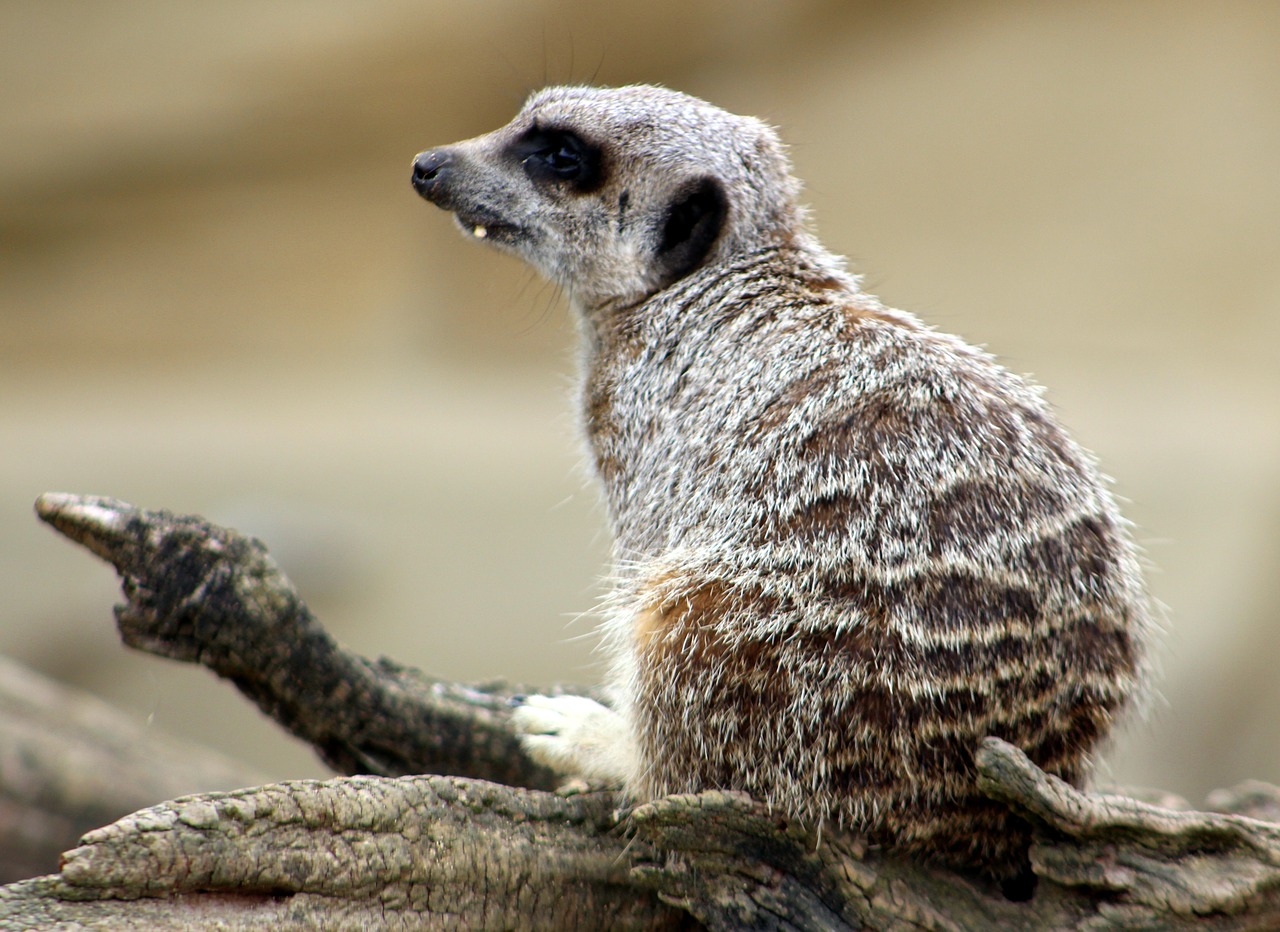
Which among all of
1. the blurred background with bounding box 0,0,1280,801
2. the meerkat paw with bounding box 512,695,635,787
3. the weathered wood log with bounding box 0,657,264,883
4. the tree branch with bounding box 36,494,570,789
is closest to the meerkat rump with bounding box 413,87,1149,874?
the meerkat paw with bounding box 512,695,635,787

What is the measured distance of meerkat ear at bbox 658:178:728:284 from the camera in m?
2.66

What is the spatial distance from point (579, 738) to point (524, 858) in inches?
16.5

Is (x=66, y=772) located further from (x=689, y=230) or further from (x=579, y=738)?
(x=689, y=230)

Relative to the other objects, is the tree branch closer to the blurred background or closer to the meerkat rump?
the meerkat rump

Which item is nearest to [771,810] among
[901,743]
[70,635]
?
[901,743]

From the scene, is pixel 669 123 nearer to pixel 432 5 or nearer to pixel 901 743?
pixel 901 743

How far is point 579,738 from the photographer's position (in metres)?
2.44

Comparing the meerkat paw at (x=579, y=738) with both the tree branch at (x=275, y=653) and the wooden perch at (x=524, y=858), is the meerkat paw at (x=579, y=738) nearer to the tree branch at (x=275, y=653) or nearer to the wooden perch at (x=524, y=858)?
the wooden perch at (x=524, y=858)

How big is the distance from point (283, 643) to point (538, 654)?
170 inches

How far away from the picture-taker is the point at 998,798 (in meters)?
1.82

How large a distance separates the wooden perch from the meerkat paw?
102mm

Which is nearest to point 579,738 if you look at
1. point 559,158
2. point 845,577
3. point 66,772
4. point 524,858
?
point 524,858

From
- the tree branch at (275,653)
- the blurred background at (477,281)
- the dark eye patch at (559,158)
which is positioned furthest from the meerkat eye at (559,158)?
the blurred background at (477,281)

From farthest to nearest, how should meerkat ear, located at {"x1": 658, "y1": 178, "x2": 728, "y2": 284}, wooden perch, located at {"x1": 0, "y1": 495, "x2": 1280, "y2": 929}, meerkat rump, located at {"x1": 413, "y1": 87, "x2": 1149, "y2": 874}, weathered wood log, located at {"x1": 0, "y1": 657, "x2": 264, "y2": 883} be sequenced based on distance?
weathered wood log, located at {"x1": 0, "y1": 657, "x2": 264, "y2": 883}
meerkat ear, located at {"x1": 658, "y1": 178, "x2": 728, "y2": 284}
meerkat rump, located at {"x1": 413, "y1": 87, "x2": 1149, "y2": 874}
wooden perch, located at {"x1": 0, "y1": 495, "x2": 1280, "y2": 929}
